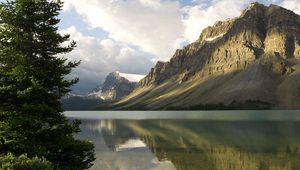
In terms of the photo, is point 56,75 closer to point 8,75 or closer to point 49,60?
point 49,60

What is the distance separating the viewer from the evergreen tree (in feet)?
78.9

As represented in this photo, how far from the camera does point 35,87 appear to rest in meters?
24.3

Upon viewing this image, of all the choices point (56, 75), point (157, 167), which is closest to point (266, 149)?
→ point (157, 167)

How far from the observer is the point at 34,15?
87.8ft

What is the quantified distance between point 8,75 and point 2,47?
222 cm

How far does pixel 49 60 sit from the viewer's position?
1048 inches

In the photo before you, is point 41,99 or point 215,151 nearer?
point 41,99

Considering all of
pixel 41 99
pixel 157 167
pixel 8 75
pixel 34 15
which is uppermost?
pixel 34 15

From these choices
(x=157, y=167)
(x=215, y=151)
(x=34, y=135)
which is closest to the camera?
(x=34, y=135)

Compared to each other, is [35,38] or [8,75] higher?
[35,38]

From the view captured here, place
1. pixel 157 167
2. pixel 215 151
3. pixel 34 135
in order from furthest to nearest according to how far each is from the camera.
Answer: pixel 215 151
pixel 157 167
pixel 34 135

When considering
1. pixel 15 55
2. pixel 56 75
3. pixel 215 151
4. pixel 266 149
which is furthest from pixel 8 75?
pixel 266 149

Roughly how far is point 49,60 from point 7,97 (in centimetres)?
379

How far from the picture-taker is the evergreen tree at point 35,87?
2405 cm
